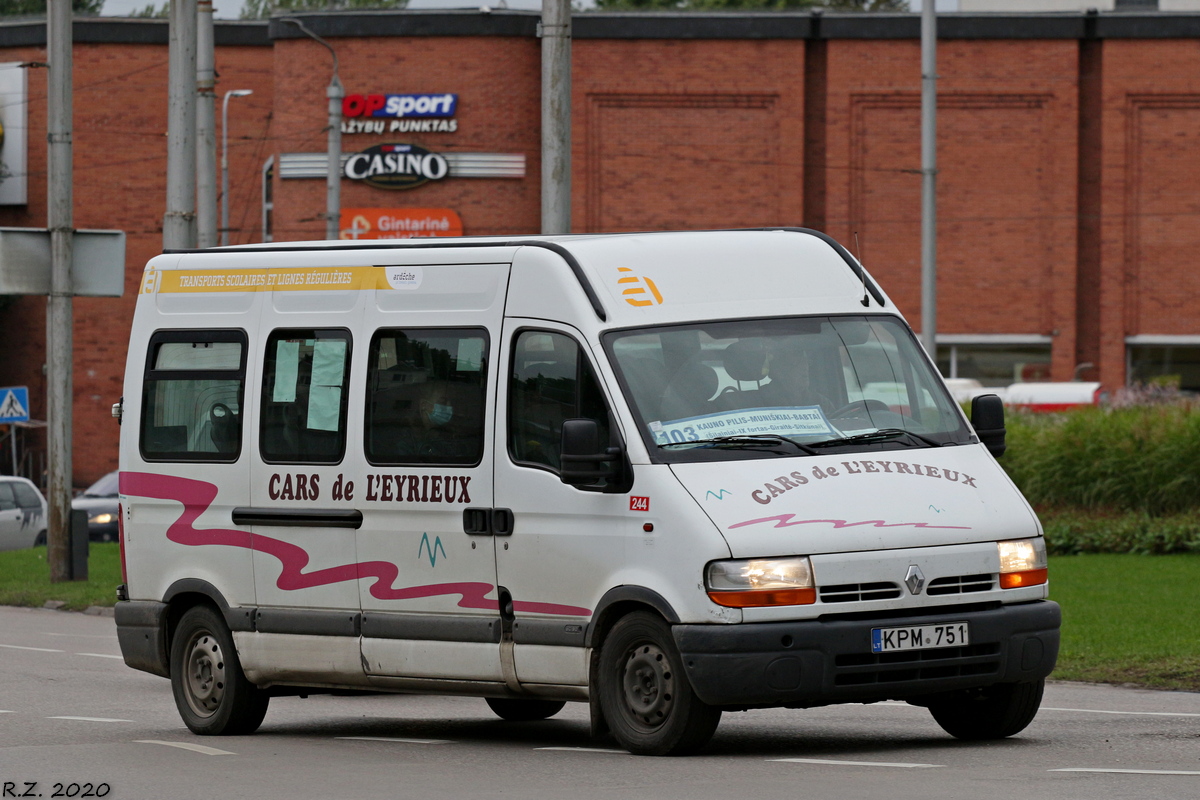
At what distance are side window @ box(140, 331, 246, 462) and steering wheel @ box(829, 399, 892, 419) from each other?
3576 mm

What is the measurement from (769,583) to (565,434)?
3.78 ft

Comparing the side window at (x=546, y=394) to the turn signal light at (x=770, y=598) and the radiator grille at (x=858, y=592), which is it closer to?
the turn signal light at (x=770, y=598)

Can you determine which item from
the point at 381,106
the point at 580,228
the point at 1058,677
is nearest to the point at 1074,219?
the point at 580,228

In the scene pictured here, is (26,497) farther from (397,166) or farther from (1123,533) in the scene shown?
(1123,533)

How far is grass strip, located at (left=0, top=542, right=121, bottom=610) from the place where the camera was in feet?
75.5

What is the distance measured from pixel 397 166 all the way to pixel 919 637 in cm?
4283

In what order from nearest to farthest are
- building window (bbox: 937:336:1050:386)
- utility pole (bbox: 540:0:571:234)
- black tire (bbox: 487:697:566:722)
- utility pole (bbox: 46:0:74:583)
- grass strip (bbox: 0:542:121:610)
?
black tire (bbox: 487:697:566:722), utility pole (bbox: 540:0:571:234), grass strip (bbox: 0:542:121:610), utility pole (bbox: 46:0:74:583), building window (bbox: 937:336:1050:386)

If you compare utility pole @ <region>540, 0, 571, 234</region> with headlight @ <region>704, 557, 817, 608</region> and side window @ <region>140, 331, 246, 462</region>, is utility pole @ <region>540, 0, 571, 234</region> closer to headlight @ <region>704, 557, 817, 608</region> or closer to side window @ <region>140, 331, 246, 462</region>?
side window @ <region>140, 331, 246, 462</region>

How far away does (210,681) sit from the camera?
11633mm

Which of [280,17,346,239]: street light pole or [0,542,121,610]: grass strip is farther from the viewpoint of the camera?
[280,17,346,239]: street light pole

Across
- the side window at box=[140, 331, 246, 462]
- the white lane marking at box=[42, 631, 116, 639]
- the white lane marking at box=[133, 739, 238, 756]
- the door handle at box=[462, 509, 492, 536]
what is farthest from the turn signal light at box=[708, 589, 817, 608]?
the white lane marking at box=[42, 631, 116, 639]

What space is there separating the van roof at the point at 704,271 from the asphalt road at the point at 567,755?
2125mm

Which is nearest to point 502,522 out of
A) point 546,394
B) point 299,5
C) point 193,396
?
point 546,394

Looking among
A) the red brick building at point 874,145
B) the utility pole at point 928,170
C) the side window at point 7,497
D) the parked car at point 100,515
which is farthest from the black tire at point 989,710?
the red brick building at point 874,145
